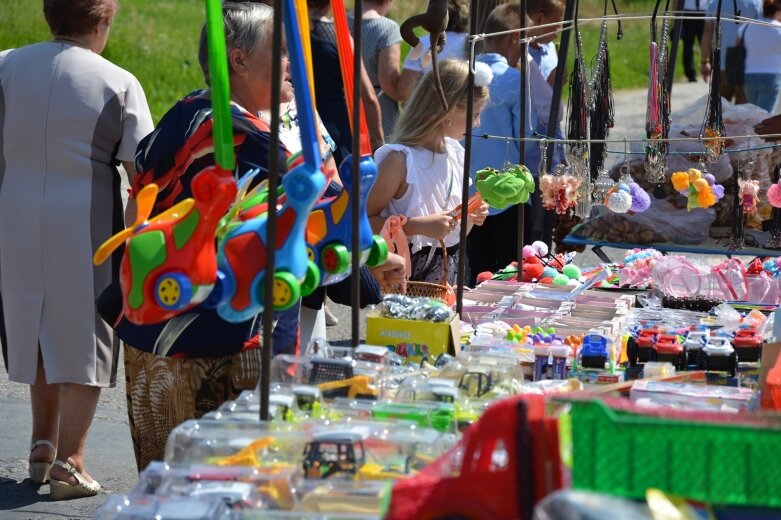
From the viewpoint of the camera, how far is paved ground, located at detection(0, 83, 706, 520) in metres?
3.43

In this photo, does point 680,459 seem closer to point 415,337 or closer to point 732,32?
point 415,337

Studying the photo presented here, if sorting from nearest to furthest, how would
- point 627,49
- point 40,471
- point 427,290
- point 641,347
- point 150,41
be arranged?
point 641,347, point 427,290, point 40,471, point 150,41, point 627,49

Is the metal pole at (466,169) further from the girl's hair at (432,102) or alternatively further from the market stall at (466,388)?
the girl's hair at (432,102)

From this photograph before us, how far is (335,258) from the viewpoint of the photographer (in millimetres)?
1977

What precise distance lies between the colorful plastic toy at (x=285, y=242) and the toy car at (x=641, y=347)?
0.96 metres

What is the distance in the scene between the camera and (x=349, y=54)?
2090 mm

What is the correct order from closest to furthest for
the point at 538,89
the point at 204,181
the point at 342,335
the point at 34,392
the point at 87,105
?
the point at 204,181 < the point at 87,105 < the point at 34,392 < the point at 538,89 < the point at 342,335

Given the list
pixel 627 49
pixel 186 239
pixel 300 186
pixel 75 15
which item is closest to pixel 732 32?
pixel 75 15

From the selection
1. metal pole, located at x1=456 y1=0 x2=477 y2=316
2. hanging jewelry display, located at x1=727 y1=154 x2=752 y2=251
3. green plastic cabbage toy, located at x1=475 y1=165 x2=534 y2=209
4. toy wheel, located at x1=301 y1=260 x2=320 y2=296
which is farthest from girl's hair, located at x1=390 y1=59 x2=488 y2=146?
toy wheel, located at x1=301 y1=260 x2=320 y2=296

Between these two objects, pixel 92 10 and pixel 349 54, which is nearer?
pixel 349 54

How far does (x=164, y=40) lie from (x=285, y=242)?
1121 cm

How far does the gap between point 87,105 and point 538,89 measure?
2.33 m

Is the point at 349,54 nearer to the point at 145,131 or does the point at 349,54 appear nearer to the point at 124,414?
the point at 145,131

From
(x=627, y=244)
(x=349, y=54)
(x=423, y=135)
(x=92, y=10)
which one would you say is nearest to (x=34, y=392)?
(x=92, y=10)
